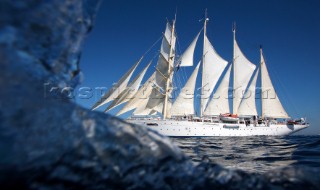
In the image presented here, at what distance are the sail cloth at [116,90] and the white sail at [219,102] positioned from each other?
16009 mm

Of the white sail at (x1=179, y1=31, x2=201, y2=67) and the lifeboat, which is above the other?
the white sail at (x1=179, y1=31, x2=201, y2=67)

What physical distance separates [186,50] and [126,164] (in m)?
45.0

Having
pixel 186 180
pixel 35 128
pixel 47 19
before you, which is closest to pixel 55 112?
pixel 35 128

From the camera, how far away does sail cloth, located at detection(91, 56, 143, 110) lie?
3295 cm

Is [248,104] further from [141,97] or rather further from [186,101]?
[141,97]

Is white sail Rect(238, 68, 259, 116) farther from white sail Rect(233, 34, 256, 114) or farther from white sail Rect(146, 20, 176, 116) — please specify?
white sail Rect(146, 20, 176, 116)

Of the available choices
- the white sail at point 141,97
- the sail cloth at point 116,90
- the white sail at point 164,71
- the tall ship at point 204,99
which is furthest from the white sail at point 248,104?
the sail cloth at point 116,90

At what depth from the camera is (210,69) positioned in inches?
1774

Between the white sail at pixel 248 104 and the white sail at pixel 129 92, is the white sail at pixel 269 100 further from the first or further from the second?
the white sail at pixel 129 92

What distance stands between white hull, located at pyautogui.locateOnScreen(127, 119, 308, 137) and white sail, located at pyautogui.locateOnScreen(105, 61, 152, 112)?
3.14 metres

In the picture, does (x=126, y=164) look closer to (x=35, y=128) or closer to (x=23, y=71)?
(x=35, y=128)

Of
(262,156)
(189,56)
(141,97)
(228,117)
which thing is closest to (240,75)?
(228,117)

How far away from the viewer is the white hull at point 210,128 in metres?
35.8

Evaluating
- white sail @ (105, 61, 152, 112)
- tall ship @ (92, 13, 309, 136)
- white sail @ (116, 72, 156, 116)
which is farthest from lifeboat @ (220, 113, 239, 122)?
white sail @ (105, 61, 152, 112)
